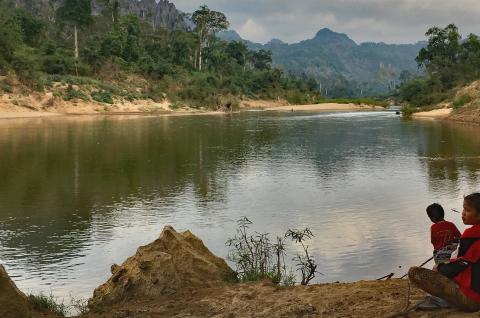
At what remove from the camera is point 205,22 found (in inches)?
4946

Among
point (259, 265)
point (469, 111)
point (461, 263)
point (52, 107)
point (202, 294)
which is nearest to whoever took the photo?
point (461, 263)

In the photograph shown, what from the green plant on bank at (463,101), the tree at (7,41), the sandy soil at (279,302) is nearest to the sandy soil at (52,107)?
the tree at (7,41)

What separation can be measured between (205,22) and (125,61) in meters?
32.9

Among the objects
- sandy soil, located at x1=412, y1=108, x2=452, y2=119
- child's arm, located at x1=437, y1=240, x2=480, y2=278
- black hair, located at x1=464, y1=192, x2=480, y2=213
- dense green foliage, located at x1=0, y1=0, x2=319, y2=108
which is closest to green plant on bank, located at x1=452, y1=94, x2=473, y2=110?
sandy soil, located at x1=412, y1=108, x2=452, y2=119

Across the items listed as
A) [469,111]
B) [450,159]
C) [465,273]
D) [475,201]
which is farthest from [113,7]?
[465,273]

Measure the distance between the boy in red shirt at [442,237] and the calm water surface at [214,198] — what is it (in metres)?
3.85

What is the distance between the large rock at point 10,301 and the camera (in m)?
7.41

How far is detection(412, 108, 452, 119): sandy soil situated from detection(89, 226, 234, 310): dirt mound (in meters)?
63.8

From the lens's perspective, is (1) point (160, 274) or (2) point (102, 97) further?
(2) point (102, 97)

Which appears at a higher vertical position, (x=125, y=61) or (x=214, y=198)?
(x=125, y=61)

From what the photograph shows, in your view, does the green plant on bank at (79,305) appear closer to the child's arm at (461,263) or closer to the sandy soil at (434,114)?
the child's arm at (461,263)

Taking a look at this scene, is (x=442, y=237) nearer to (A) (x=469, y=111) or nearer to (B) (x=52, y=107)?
(A) (x=469, y=111)

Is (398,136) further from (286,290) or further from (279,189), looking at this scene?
(286,290)

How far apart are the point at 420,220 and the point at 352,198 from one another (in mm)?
3456
